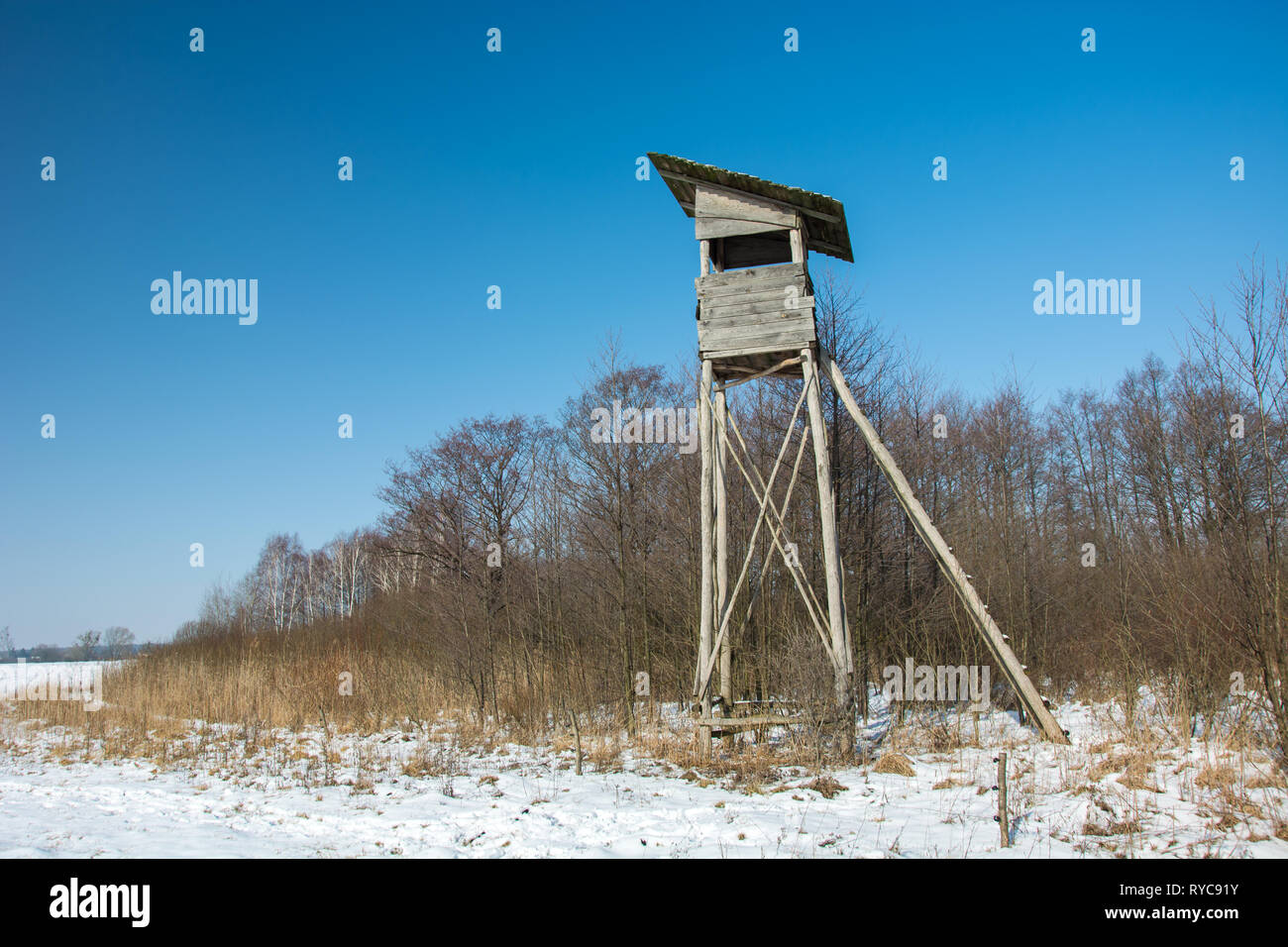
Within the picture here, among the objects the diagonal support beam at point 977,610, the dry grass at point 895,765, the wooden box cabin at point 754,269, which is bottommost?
the dry grass at point 895,765

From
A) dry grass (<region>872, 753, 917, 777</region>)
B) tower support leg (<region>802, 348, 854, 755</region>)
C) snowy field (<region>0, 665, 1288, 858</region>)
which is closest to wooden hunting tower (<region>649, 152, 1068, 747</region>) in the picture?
tower support leg (<region>802, 348, 854, 755</region>)

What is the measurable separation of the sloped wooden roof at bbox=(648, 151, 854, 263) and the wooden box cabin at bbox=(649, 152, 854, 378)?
0.01 m

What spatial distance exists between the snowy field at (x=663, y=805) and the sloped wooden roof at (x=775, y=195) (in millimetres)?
7268

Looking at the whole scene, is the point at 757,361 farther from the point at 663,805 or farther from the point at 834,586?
the point at 663,805

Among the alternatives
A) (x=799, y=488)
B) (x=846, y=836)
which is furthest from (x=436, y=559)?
(x=846, y=836)

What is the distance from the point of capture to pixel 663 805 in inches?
299

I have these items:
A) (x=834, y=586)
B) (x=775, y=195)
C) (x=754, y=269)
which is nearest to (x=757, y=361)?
(x=754, y=269)

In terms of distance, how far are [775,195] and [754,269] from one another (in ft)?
3.56

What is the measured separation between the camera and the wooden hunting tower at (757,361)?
9797 mm

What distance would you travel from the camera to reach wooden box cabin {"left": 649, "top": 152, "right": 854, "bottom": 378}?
10.4 m

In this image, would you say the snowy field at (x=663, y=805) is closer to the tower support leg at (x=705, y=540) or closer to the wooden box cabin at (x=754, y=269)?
the tower support leg at (x=705, y=540)

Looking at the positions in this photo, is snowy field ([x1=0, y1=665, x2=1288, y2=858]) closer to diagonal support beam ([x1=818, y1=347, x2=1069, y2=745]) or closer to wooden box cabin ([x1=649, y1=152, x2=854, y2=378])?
diagonal support beam ([x1=818, y1=347, x2=1069, y2=745])

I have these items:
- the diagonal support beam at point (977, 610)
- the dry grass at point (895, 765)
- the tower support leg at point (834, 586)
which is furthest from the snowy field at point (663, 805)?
the tower support leg at point (834, 586)

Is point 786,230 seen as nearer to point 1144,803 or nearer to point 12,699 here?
point 1144,803
